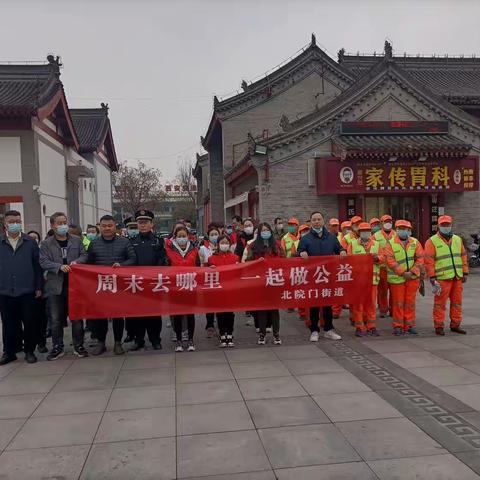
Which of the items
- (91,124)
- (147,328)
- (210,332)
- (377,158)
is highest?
(91,124)

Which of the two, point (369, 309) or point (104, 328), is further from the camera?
point (369, 309)

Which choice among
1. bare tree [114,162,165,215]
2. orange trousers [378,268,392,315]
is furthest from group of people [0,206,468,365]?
bare tree [114,162,165,215]

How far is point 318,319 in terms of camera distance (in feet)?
23.6

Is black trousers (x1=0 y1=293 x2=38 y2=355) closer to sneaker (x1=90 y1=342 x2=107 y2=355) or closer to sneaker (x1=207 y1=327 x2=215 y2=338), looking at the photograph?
sneaker (x1=90 y1=342 x2=107 y2=355)

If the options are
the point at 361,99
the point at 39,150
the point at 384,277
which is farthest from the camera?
the point at 39,150

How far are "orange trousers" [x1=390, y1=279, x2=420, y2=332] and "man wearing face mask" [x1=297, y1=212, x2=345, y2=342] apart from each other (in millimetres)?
893

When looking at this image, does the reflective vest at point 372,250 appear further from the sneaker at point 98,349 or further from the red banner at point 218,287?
the sneaker at point 98,349

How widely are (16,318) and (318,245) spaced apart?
4203 mm

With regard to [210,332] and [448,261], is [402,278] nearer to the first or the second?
[448,261]

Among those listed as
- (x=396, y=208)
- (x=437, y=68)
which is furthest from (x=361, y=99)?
(x=437, y=68)

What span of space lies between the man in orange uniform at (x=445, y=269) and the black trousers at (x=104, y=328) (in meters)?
4.36

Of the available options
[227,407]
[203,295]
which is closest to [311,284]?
[203,295]

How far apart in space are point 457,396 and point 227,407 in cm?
216

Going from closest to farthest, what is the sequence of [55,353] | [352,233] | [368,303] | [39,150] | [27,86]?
1. [55,353]
2. [368,303]
3. [352,233]
4. [39,150]
5. [27,86]
